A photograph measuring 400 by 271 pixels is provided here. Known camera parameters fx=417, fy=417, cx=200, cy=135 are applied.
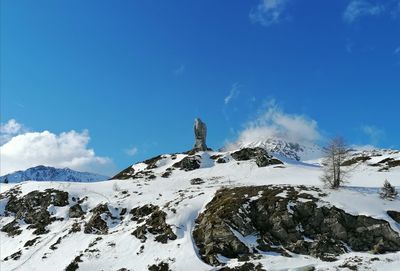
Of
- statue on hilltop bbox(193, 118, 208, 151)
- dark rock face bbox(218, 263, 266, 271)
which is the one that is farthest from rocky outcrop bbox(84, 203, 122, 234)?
statue on hilltop bbox(193, 118, 208, 151)

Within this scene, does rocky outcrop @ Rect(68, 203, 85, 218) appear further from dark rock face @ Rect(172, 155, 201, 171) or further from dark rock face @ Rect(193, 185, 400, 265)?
dark rock face @ Rect(172, 155, 201, 171)

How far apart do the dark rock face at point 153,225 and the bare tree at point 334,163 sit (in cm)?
2580

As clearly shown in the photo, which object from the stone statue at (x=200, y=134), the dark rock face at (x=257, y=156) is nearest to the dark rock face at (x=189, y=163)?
the dark rock face at (x=257, y=156)

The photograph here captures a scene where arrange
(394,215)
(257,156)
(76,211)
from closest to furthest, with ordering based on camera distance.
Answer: (394,215), (76,211), (257,156)

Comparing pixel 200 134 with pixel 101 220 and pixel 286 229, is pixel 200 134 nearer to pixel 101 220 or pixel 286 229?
pixel 101 220

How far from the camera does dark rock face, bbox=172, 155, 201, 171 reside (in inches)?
4018

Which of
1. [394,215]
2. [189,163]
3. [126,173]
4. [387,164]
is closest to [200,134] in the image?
[189,163]

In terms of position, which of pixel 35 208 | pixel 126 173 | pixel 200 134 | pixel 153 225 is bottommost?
pixel 153 225

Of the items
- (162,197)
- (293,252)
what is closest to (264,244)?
(293,252)

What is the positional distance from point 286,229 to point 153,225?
59.6ft

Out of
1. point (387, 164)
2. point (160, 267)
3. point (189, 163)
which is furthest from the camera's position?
point (189, 163)

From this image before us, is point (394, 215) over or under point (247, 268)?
over

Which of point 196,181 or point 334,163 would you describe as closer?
point 334,163

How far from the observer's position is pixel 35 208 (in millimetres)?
78125
